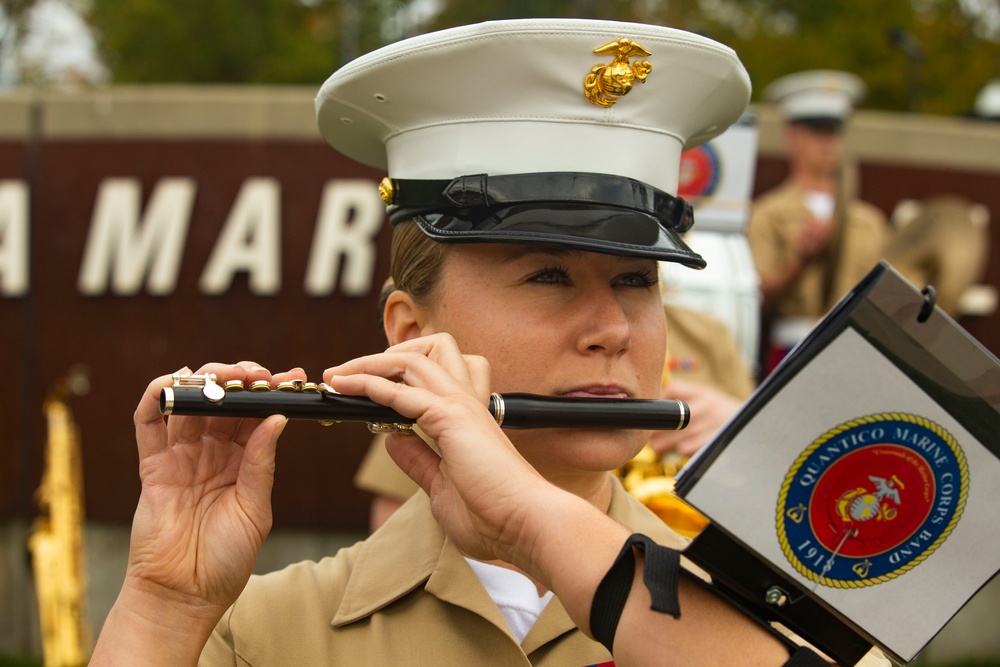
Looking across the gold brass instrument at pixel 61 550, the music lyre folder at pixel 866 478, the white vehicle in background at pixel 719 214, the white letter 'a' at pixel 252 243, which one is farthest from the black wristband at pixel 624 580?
the white letter 'a' at pixel 252 243

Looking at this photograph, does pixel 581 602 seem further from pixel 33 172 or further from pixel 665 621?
pixel 33 172

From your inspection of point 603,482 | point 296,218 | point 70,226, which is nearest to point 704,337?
point 603,482

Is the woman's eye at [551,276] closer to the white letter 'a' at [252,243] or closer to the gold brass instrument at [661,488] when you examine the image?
the gold brass instrument at [661,488]

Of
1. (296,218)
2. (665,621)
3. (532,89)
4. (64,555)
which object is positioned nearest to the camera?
(665,621)

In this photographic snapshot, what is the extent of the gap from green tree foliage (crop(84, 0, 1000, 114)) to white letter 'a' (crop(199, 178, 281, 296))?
23.9 ft

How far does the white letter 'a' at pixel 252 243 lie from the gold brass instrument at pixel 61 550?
3.80ft

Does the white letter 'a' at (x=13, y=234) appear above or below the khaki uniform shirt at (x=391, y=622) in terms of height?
below

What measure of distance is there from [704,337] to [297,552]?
3892mm

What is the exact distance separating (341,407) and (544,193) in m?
0.53

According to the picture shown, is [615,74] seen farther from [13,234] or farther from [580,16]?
[580,16]

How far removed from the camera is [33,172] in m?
7.48

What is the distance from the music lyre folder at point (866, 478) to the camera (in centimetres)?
148

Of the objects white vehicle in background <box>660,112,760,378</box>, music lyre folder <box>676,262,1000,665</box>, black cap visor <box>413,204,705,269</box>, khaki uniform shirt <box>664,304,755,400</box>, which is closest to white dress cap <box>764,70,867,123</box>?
white vehicle in background <box>660,112,760,378</box>

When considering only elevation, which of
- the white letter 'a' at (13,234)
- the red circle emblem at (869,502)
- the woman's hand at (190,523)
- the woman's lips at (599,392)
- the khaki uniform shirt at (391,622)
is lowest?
the white letter 'a' at (13,234)
